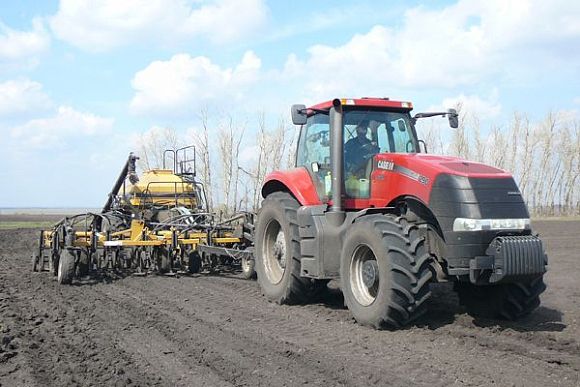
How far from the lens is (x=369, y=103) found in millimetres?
7457

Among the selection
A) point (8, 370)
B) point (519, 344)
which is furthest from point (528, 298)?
point (8, 370)

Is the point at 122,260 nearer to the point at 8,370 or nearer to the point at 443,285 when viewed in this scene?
the point at 443,285

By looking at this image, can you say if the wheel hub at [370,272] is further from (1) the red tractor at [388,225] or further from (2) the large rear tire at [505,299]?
(2) the large rear tire at [505,299]

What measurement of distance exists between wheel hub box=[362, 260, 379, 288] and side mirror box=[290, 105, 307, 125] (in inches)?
79.4

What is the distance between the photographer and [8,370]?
507cm

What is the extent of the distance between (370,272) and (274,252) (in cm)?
235

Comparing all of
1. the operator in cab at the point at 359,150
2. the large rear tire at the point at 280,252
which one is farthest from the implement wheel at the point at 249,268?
the operator in cab at the point at 359,150

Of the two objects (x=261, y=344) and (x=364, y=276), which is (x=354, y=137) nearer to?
→ (x=364, y=276)

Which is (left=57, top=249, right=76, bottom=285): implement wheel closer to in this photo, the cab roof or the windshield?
the cab roof

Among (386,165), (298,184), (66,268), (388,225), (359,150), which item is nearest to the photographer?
(388,225)

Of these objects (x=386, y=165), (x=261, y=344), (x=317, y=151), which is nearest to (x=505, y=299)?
(x=386, y=165)

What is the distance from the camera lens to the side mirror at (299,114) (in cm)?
752

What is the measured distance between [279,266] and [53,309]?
117 inches

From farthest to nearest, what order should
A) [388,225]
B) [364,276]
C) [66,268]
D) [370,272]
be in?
[66,268] → [364,276] → [370,272] → [388,225]
